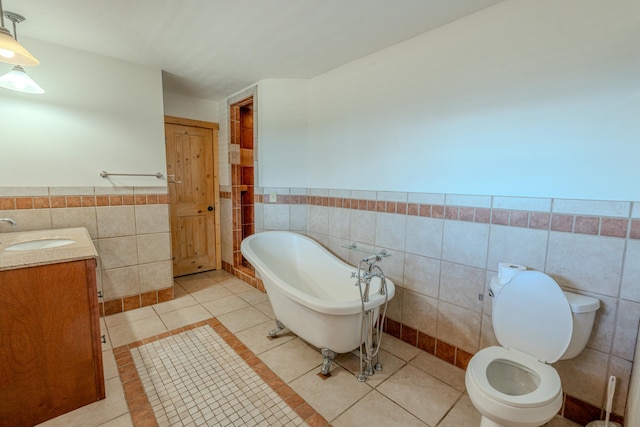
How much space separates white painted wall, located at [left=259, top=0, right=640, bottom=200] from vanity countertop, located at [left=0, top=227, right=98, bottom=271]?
2.08 m

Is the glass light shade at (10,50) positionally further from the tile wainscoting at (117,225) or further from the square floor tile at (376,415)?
the square floor tile at (376,415)

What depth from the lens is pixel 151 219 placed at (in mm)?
2852

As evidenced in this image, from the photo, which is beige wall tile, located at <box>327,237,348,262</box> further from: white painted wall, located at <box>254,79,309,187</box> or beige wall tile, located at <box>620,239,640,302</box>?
beige wall tile, located at <box>620,239,640,302</box>

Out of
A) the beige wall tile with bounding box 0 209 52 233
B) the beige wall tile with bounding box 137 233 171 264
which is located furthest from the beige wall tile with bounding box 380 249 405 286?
the beige wall tile with bounding box 0 209 52 233

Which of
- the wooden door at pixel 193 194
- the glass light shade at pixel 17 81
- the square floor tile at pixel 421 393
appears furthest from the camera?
the wooden door at pixel 193 194

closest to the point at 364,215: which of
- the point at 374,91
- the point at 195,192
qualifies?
the point at 374,91

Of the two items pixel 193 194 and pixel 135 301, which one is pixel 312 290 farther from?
pixel 193 194

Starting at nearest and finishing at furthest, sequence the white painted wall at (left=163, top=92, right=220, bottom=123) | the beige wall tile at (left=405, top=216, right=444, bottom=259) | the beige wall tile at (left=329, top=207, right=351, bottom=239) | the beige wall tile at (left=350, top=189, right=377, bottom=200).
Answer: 1. the beige wall tile at (left=405, top=216, right=444, bottom=259)
2. the beige wall tile at (left=350, top=189, right=377, bottom=200)
3. the beige wall tile at (left=329, top=207, right=351, bottom=239)
4. the white painted wall at (left=163, top=92, right=220, bottom=123)

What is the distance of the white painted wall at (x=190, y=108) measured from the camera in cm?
346

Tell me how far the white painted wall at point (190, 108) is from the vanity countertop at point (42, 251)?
1.95 metres

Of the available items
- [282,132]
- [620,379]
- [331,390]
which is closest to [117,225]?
[282,132]

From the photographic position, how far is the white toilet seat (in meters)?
1.17

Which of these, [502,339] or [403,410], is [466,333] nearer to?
[502,339]

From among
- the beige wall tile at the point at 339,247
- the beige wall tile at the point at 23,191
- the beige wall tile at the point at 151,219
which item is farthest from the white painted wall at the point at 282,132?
the beige wall tile at the point at 23,191
